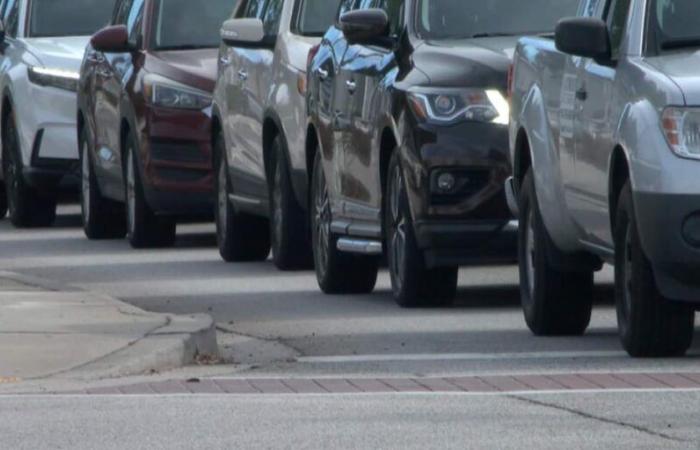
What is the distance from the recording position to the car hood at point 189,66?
17.3m

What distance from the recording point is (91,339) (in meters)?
10.7

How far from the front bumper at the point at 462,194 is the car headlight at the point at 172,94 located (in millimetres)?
5070

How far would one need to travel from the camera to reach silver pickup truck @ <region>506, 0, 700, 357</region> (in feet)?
31.1

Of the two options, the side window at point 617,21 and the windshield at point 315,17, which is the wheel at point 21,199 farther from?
the side window at point 617,21

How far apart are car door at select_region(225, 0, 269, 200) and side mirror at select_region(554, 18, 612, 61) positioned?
214 inches

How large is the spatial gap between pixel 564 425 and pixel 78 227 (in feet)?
44.2

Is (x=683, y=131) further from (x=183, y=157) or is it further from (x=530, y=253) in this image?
(x=183, y=157)

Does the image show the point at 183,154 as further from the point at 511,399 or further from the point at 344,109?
the point at 511,399

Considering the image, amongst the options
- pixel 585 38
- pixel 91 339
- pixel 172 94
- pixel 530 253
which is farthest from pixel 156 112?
pixel 585 38

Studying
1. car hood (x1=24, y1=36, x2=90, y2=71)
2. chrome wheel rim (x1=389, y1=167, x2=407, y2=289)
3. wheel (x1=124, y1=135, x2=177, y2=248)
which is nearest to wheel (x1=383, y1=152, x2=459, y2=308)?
chrome wheel rim (x1=389, y1=167, x2=407, y2=289)

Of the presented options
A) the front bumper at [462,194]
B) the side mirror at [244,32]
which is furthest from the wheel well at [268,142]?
the front bumper at [462,194]

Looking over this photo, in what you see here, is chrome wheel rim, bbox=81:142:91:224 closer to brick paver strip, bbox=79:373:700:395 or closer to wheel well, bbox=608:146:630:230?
wheel well, bbox=608:146:630:230

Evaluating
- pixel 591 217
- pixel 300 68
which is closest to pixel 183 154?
pixel 300 68

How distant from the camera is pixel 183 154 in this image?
17312 millimetres
